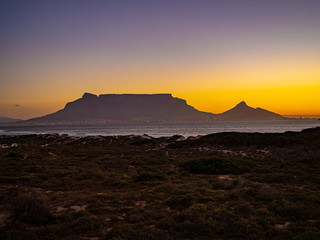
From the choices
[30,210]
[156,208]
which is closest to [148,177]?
[156,208]

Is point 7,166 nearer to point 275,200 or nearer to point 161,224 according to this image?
point 161,224

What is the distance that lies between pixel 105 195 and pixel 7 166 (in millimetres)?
16447

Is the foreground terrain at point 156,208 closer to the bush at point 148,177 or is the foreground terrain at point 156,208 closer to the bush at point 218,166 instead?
the bush at point 148,177

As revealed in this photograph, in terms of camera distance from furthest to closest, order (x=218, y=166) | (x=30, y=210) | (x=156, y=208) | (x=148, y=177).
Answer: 1. (x=218, y=166)
2. (x=148, y=177)
3. (x=156, y=208)
4. (x=30, y=210)

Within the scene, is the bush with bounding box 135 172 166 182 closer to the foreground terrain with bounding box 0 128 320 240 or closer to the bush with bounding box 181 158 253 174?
the foreground terrain with bounding box 0 128 320 240

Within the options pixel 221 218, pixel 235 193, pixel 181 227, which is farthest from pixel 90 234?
pixel 235 193

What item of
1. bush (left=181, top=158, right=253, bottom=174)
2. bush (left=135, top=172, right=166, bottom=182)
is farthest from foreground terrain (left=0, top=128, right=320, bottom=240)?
bush (left=181, top=158, right=253, bottom=174)

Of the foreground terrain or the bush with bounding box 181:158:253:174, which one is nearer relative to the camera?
the foreground terrain

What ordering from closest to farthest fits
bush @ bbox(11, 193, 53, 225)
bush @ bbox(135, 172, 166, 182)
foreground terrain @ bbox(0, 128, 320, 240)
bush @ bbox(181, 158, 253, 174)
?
foreground terrain @ bbox(0, 128, 320, 240), bush @ bbox(11, 193, 53, 225), bush @ bbox(135, 172, 166, 182), bush @ bbox(181, 158, 253, 174)

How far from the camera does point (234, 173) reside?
72.8ft

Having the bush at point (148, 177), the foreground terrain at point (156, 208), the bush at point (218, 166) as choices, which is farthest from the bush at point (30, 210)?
the bush at point (218, 166)

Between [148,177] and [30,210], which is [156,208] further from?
[148,177]

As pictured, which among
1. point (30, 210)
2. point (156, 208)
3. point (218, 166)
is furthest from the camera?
point (218, 166)

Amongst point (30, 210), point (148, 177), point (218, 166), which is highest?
point (30, 210)
